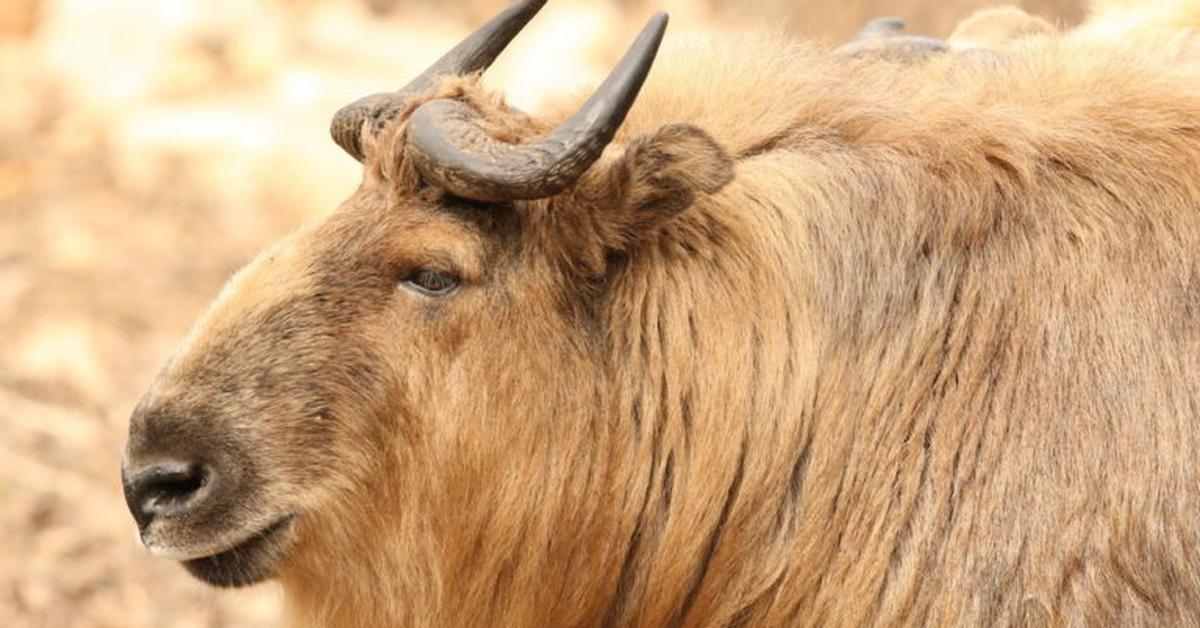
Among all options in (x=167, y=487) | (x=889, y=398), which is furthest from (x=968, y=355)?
(x=167, y=487)

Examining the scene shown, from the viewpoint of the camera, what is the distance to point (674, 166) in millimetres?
4746

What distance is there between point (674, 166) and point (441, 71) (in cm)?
91

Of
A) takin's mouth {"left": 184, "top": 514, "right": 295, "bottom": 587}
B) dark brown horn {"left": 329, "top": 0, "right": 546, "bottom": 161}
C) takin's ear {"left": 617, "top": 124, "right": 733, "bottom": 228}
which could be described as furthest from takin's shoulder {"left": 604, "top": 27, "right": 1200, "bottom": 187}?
takin's mouth {"left": 184, "top": 514, "right": 295, "bottom": 587}

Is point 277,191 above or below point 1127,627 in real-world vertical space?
below

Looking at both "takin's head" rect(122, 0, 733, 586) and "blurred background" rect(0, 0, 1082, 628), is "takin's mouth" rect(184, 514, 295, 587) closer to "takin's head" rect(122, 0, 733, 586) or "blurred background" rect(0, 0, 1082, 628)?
"takin's head" rect(122, 0, 733, 586)

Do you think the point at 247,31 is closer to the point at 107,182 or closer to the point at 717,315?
the point at 107,182

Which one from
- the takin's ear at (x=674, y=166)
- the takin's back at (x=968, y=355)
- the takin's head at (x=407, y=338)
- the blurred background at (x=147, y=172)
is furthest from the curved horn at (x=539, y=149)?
the blurred background at (x=147, y=172)

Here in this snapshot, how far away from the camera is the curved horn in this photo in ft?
15.2

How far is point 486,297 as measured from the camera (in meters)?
4.86

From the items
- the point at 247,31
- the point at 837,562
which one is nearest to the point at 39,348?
the point at 247,31

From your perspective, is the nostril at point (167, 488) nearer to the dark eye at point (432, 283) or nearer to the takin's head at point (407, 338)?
the takin's head at point (407, 338)

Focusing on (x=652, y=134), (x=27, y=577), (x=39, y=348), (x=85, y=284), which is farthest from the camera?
(x=85, y=284)

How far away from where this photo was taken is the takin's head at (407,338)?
4719 millimetres

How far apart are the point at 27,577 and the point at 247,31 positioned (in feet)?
22.3
